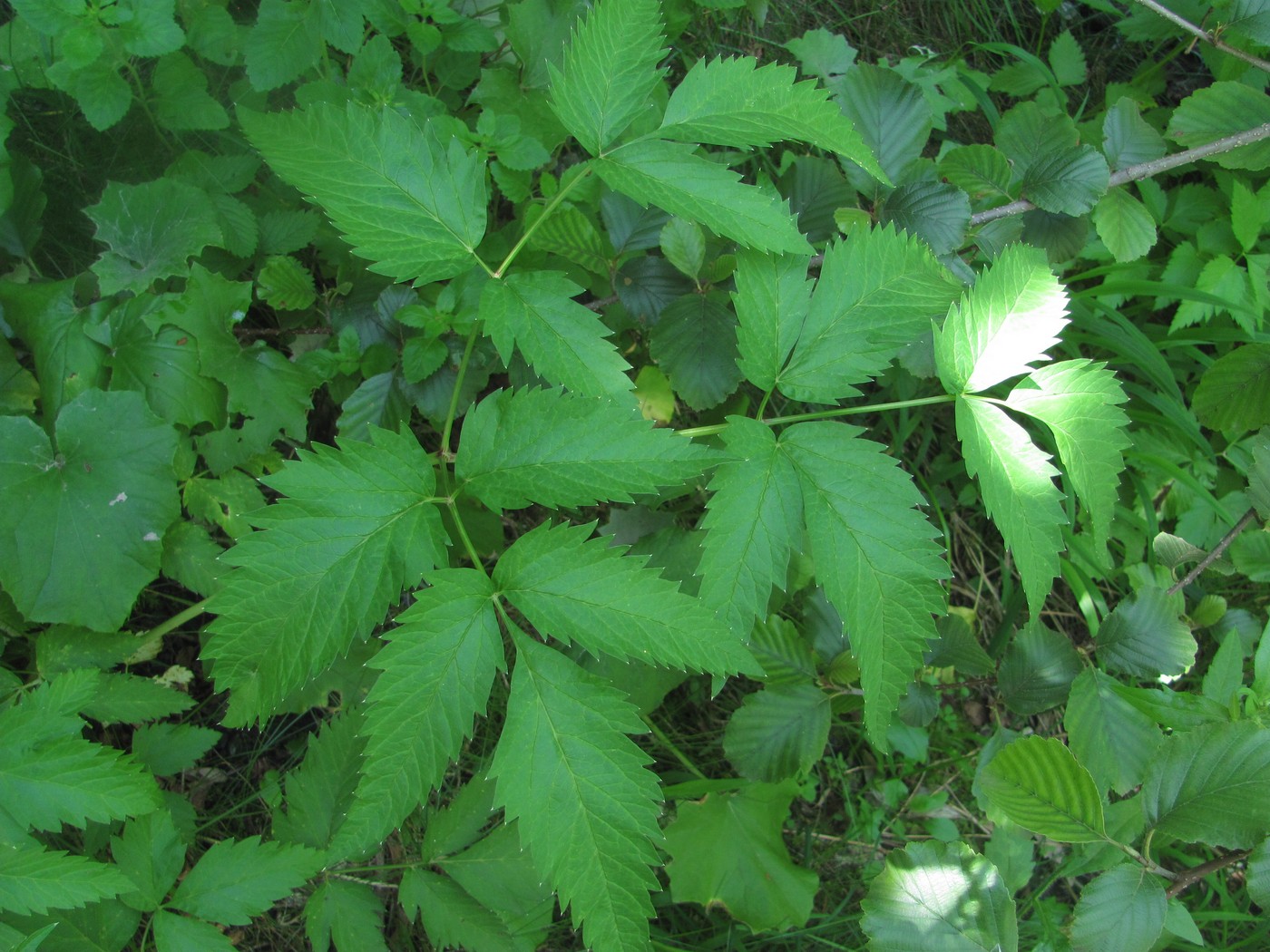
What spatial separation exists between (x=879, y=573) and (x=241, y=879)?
1.33 m

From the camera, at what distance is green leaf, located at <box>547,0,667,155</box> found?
1.47m

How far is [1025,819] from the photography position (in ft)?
4.91

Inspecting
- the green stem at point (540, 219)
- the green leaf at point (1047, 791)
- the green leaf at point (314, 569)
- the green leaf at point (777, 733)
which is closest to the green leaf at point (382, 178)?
the green stem at point (540, 219)

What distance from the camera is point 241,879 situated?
1642 millimetres

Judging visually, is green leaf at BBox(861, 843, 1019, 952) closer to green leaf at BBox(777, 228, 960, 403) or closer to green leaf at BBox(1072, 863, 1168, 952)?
green leaf at BBox(1072, 863, 1168, 952)

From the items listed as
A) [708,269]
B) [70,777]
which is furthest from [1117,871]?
[70,777]

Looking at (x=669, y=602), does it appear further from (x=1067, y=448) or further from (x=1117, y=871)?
(x=1117, y=871)

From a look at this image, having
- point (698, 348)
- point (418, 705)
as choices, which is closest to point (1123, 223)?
point (698, 348)

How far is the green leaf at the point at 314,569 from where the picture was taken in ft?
4.29

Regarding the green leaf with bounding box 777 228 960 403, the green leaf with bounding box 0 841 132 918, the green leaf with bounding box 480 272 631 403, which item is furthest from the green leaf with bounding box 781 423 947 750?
the green leaf with bounding box 0 841 132 918

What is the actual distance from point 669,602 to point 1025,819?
776 millimetres

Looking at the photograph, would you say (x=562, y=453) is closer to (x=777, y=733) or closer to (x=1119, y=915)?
(x=777, y=733)

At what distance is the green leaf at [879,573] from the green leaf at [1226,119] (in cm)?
137

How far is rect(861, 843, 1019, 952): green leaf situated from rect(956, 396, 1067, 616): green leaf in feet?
1.62
